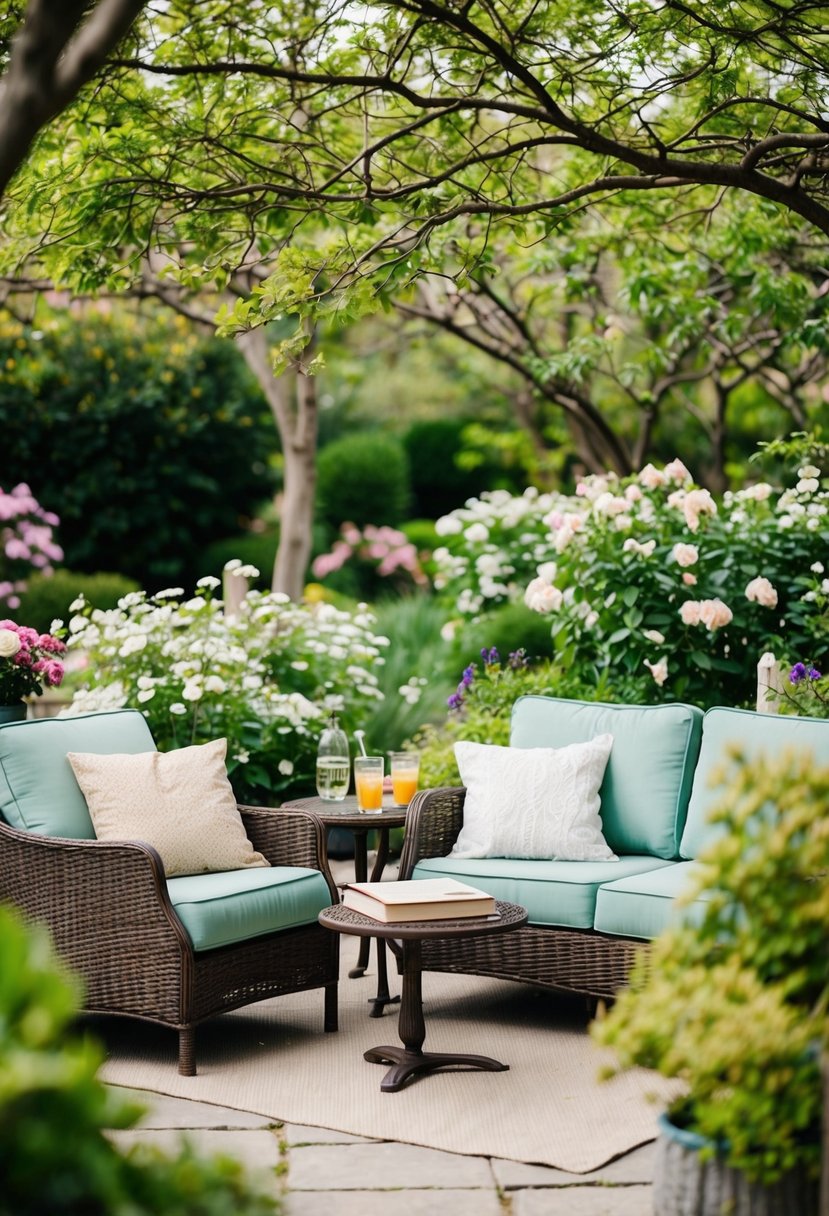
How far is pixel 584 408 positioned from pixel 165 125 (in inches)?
137

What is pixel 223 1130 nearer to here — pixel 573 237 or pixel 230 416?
pixel 573 237

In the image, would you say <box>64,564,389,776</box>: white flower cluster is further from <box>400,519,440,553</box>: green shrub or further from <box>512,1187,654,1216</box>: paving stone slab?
<box>400,519,440,553</box>: green shrub

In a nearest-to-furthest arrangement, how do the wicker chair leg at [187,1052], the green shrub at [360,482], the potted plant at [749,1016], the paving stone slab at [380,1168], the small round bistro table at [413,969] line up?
the potted plant at [749,1016] < the paving stone slab at [380,1168] < the small round bistro table at [413,969] < the wicker chair leg at [187,1052] < the green shrub at [360,482]

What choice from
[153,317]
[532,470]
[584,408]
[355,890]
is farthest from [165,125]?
[532,470]

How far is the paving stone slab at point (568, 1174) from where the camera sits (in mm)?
2916

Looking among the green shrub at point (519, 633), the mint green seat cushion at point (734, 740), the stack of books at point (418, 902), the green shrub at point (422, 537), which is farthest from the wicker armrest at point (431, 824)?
the green shrub at point (422, 537)

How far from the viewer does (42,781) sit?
4.03m

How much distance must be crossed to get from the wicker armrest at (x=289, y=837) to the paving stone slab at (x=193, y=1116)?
33.8 inches

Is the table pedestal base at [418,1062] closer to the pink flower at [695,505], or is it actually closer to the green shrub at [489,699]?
the green shrub at [489,699]

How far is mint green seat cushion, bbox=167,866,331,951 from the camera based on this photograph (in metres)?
3.71

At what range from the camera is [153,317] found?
10.1m

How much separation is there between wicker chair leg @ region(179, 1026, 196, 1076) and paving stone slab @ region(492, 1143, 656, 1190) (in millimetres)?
982

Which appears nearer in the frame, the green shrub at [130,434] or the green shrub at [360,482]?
the green shrub at [130,434]

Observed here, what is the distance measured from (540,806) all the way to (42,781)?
154cm
